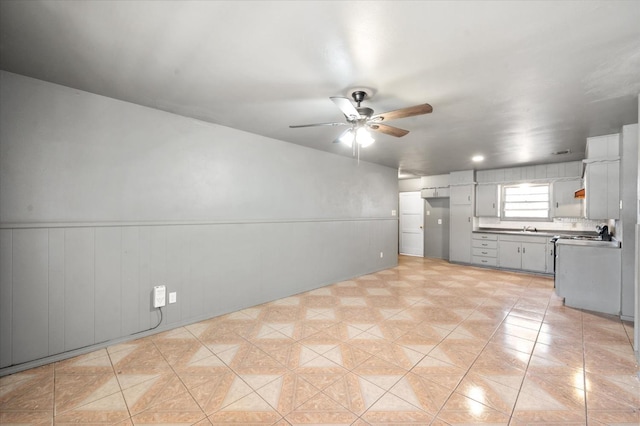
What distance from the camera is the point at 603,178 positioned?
3855mm

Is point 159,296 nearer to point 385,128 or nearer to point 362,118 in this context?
point 362,118

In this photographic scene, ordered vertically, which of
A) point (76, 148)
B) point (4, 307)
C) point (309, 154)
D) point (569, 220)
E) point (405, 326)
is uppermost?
Result: point (309, 154)

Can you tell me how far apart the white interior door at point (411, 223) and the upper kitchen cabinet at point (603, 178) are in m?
4.49

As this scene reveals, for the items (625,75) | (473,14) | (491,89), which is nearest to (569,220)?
(625,75)

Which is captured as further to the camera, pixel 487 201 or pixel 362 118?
pixel 487 201

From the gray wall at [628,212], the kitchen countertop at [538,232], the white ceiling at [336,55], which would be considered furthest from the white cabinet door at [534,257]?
the white ceiling at [336,55]

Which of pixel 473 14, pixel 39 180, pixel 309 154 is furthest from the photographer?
pixel 309 154

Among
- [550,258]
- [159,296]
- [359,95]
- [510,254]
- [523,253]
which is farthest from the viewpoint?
[510,254]

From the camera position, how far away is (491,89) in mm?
2564

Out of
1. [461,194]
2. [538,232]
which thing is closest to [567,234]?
[538,232]

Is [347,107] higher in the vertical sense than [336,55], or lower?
lower

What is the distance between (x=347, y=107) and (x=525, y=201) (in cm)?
640

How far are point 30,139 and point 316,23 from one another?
2699 millimetres

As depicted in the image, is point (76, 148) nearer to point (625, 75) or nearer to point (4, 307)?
point (4, 307)
